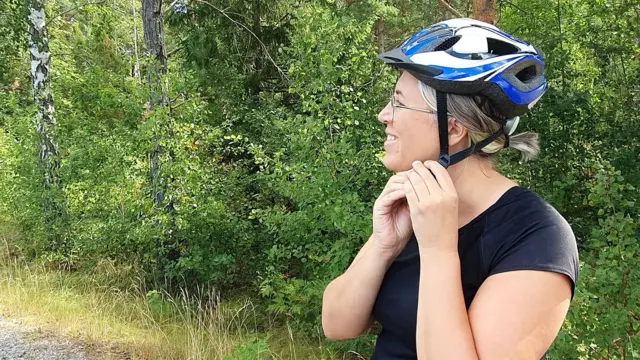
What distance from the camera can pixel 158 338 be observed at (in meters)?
4.77

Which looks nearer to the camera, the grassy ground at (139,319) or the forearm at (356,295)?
the forearm at (356,295)

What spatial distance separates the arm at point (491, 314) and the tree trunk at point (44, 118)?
7695mm

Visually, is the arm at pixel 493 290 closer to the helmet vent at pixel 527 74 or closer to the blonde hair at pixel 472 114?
the blonde hair at pixel 472 114

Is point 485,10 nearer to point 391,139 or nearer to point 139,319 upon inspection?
point 139,319

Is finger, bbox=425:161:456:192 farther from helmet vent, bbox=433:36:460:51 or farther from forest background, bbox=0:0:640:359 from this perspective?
forest background, bbox=0:0:640:359

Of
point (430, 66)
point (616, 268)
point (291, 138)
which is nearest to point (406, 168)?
point (430, 66)

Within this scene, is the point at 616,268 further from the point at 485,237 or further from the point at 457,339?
the point at 457,339

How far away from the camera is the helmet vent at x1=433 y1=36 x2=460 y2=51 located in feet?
5.02

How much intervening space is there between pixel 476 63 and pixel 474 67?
0.09ft

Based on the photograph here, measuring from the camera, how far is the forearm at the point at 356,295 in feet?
Answer: 5.15

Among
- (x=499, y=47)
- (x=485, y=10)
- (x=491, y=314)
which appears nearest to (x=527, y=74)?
(x=499, y=47)

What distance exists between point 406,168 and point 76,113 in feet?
27.1

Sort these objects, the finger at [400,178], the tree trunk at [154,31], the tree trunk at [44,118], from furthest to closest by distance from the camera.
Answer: the tree trunk at [44,118], the tree trunk at [154,31], the finger at [400,178]

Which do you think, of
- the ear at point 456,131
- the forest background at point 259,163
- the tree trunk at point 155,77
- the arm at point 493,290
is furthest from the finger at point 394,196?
the tree trunk at point 155,77
